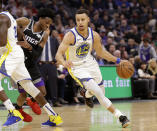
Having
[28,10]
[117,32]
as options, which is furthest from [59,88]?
[117,32]

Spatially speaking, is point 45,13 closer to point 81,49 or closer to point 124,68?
point 81,49

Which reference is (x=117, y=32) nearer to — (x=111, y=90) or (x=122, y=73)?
(x=111, y=90)

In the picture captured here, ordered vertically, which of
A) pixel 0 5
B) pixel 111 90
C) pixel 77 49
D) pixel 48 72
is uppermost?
pixel 0 5

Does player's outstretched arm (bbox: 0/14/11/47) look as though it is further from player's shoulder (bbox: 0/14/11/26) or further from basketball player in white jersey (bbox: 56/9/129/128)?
basketball player in white jersey (bbox: 56/9/129/128)

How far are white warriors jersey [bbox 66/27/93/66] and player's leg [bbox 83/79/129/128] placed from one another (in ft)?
1.66

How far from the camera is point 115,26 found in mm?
18547

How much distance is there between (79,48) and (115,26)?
41.0 feet

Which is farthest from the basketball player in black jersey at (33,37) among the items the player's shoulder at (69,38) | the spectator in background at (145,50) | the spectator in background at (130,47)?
the spectator in background at (130,47)

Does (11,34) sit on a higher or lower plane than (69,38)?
higher

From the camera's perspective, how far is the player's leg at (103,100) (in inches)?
224

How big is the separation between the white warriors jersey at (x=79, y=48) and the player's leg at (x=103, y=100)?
505 mm

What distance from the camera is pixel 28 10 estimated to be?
1461 centimetres

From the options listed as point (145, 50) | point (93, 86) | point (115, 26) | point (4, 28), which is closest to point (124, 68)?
point (93, 86)

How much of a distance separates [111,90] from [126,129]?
6883 millimetres
